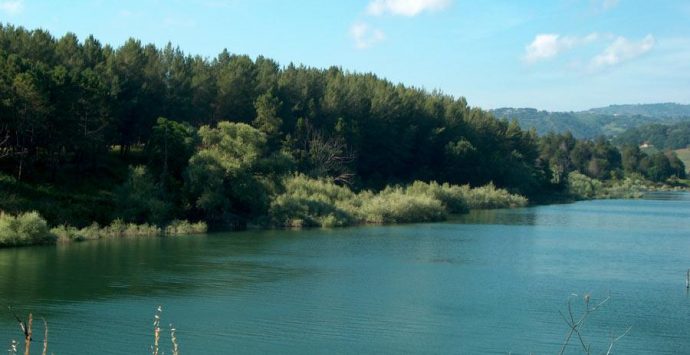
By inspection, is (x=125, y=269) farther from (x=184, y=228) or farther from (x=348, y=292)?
(x=184, y=228)

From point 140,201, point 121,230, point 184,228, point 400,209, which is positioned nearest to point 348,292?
point 121,230

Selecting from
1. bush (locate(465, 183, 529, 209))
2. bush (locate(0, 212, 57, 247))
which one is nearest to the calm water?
bush (locate(0, 212, 57, 247))

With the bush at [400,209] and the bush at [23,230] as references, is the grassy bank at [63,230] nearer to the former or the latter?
the bush at [23,230]

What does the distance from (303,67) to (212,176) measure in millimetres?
42374

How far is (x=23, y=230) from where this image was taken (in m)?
40.9

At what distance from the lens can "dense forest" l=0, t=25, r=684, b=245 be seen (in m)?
49.1

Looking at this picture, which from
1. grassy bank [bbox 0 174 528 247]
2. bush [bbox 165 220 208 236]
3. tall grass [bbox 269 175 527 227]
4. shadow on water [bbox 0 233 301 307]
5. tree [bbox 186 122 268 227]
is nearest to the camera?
shadow on water [bbox 0 233 301 307]

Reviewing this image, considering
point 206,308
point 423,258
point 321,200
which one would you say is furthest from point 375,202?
point 206,308

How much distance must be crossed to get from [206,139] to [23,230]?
58.1 ft

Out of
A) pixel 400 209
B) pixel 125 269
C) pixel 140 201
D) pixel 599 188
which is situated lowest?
pixel 125 269

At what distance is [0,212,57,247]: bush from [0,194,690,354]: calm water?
1.46 meters

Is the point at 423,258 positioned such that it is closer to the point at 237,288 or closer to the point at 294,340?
the point at 237,288

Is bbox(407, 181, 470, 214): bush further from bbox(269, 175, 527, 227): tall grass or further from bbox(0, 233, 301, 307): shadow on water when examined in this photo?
bbox(0, 233, 301, 307): shadow on water

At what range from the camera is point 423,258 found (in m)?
41.1
